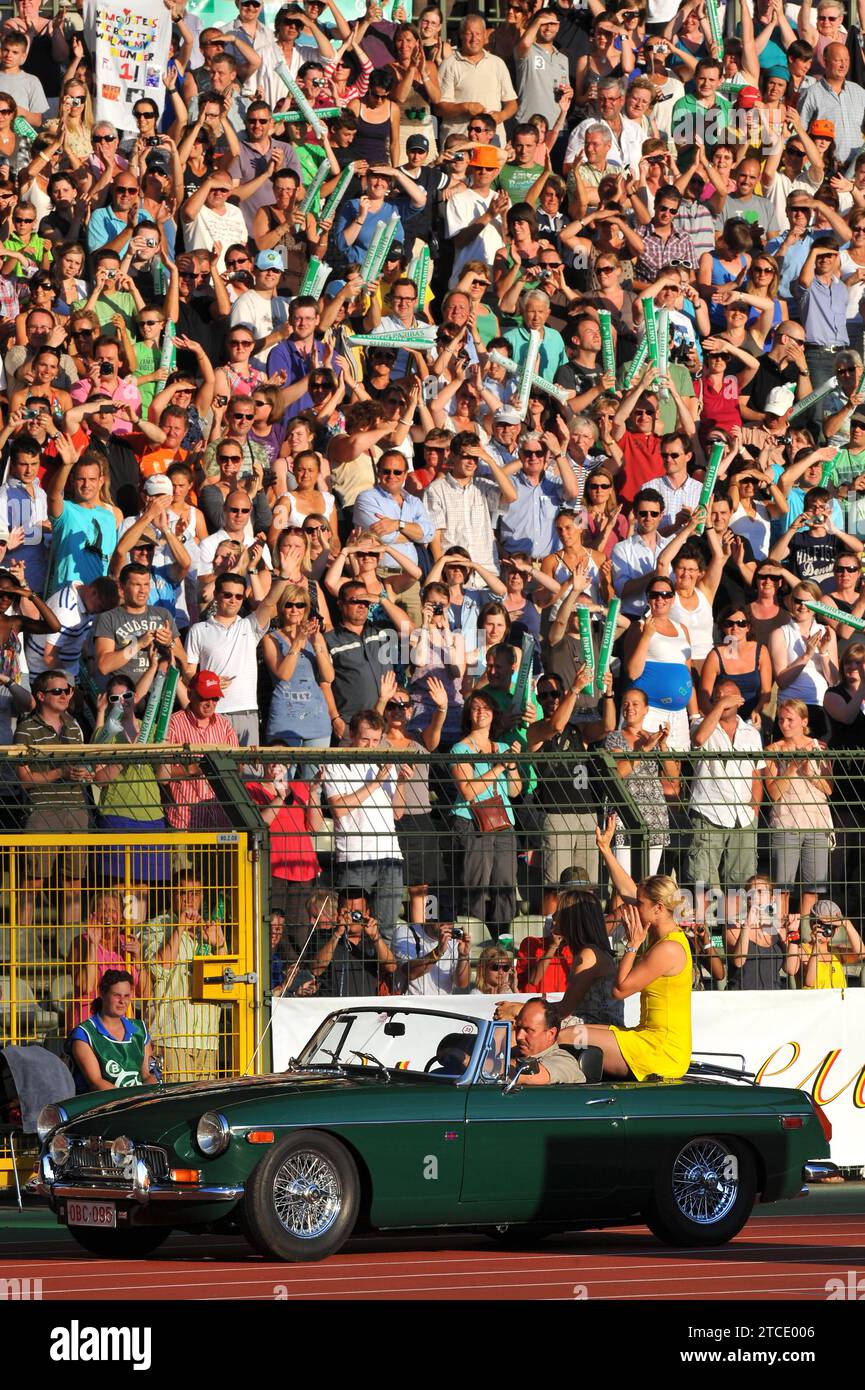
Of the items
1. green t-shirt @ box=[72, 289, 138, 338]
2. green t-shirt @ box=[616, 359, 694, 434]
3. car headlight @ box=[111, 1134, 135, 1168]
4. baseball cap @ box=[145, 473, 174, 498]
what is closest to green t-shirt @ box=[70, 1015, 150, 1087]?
car headlight @ box=[111, 1134, 135, 1168]

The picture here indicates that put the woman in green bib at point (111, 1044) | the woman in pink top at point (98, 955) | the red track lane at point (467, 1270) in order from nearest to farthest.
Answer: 1. the red track lane at point (467, 1270)
2. the woman in green bib at point (111, 1044)
3. the woman in pink top at point (98, 955)

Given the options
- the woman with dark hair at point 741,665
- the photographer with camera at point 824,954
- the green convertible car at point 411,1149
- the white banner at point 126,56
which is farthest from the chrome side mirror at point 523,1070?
the white banner at point 126,56

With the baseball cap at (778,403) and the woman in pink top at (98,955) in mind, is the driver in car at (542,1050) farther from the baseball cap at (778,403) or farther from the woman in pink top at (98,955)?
the baseball cap at (778,403)

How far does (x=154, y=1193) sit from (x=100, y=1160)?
31cm

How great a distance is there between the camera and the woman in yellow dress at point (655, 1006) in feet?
33.3

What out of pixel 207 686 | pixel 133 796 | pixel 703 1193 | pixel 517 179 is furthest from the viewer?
pixel 517 179

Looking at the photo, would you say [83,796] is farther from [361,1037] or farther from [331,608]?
[331,608]

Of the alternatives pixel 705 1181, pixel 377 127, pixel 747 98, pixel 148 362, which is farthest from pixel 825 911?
pixel 747 98

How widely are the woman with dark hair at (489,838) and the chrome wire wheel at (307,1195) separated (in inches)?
106

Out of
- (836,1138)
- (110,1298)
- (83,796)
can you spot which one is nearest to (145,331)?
(83,796)

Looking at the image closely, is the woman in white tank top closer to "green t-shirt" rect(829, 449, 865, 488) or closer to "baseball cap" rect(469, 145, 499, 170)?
"green t-shirt" rect(829, 449, 865, 488)

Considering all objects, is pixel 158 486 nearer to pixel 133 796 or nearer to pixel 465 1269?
pixel 133 796

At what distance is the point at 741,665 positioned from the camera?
1576 cm

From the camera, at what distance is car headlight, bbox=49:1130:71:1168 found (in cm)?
910
